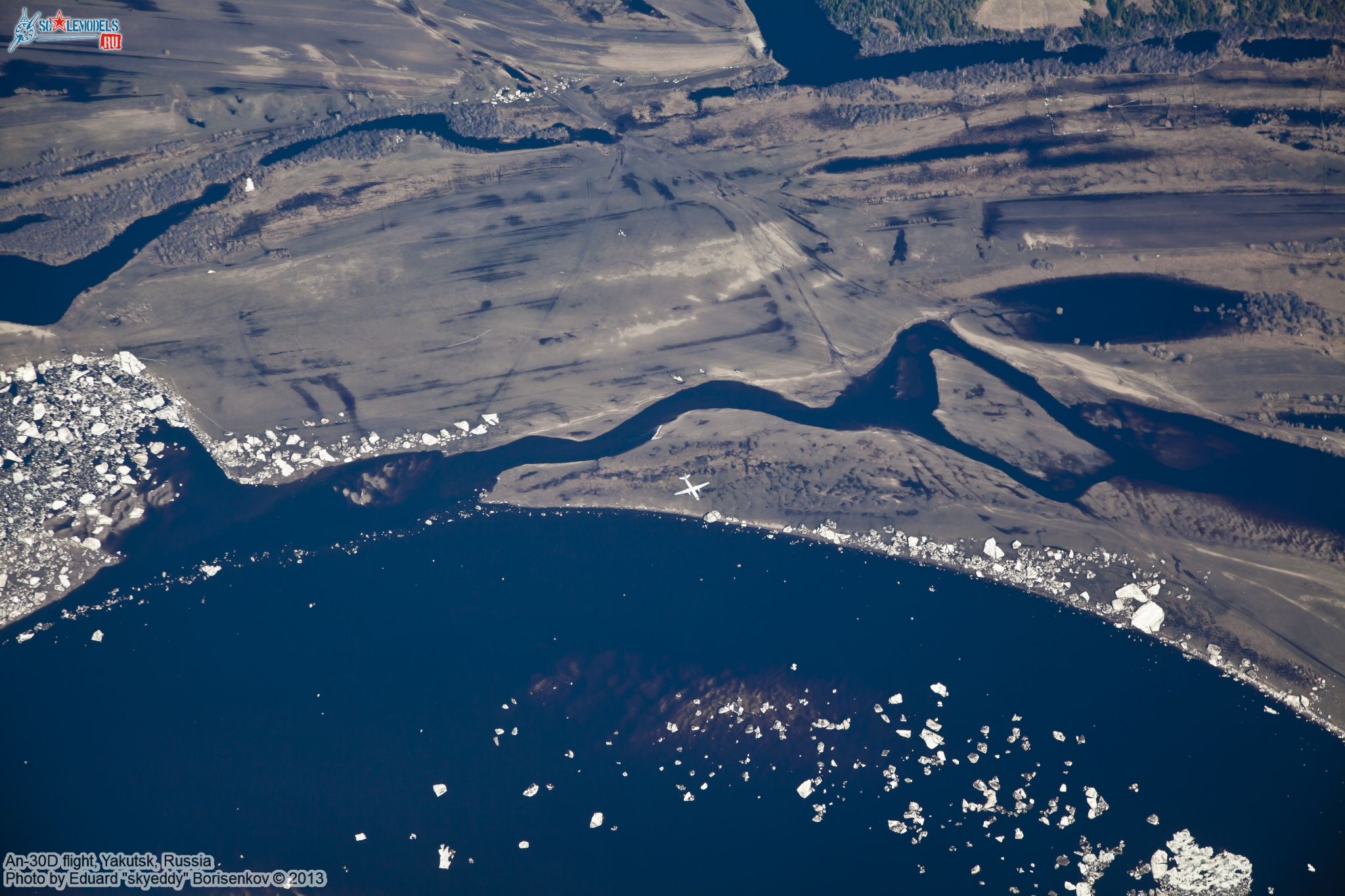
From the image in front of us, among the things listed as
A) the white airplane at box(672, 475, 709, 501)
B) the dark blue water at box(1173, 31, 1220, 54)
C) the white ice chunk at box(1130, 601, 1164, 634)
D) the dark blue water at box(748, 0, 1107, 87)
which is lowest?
the white ice chunk at box(1130, 601, 1164, 634)

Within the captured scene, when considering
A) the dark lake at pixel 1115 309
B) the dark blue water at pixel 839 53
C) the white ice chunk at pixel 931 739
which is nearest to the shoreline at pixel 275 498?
the white ice chunk at pixel 931 739

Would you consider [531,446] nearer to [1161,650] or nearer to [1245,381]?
[1161,650]

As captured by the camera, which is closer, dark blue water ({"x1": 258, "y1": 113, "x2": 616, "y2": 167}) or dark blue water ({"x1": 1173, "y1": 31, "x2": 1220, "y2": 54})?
dark blue water ({"x1": 1173, "y1": 31, "x2": 1220, "y2": 54})

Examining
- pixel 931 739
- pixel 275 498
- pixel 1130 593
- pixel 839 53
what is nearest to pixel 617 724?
pixel 931 739

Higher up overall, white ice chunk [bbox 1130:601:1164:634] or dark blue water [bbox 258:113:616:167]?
dark blue water [bbox 258:113:616:167]

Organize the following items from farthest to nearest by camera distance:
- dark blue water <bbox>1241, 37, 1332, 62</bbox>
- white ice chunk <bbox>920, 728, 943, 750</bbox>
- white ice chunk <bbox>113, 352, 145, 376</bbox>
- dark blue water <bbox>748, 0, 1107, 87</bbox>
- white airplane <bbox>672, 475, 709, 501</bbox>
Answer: dark blue water <bbox>748, 0, 1107, 87</bbox>
dark blue water <bbox>1241, 37, 1332, 62</bbox>
white ice chunk <bbox>113, 352, 145, 376</bbox>
white airplane <bbox>672, 475, 709, 501</bbox>
white ice chunk <bbox>920, 728, 943, 750</bbox>

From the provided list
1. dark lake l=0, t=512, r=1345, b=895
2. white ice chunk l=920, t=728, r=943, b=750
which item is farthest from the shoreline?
white ice chunk l=920, t=728, r=943, b=750

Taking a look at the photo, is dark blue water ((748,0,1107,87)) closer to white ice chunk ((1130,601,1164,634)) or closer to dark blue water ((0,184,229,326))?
white ice chunk ((1130,601,1164,634))

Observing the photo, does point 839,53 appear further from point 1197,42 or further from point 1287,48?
point 1287,48
